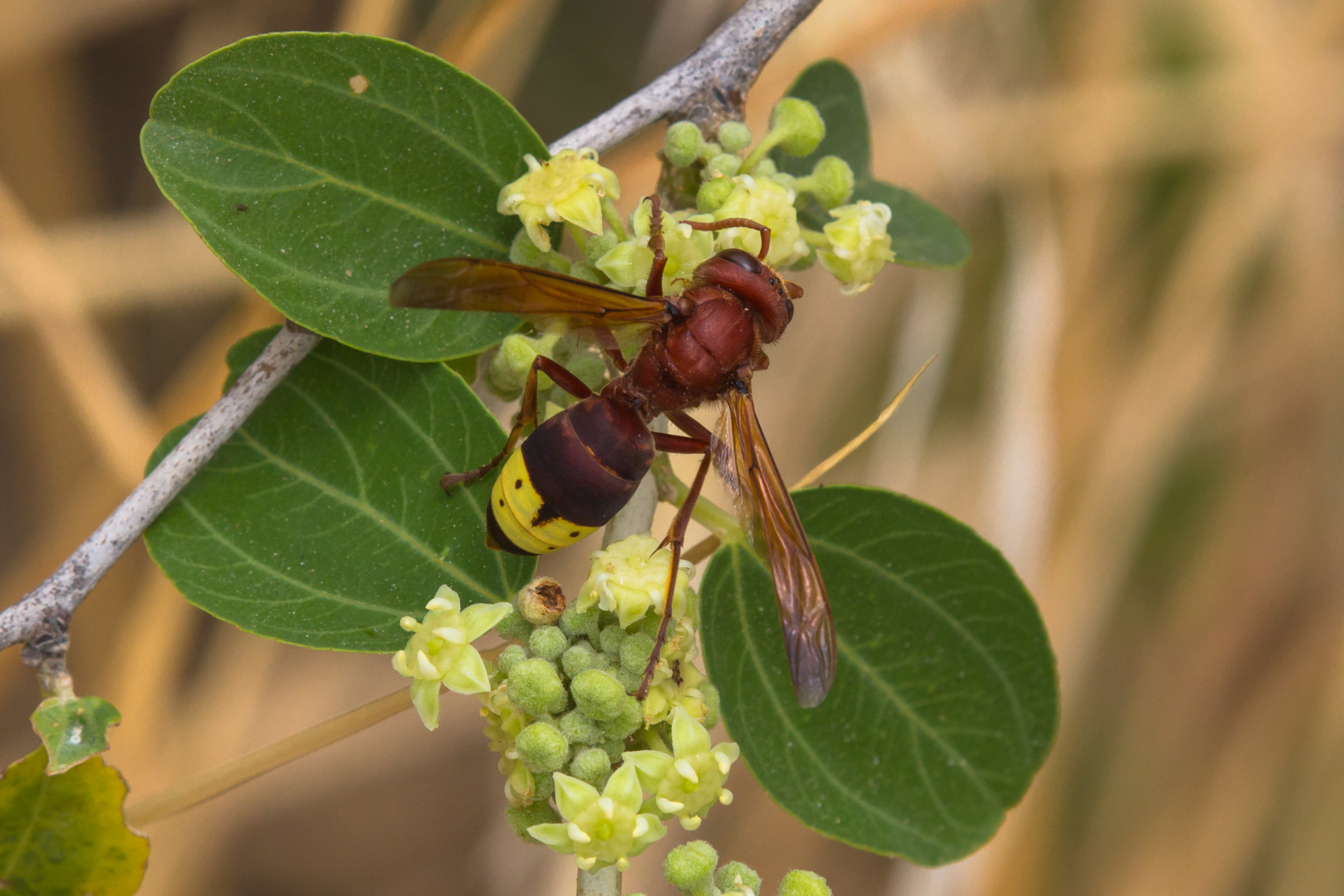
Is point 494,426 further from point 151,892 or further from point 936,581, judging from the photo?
point 151,892

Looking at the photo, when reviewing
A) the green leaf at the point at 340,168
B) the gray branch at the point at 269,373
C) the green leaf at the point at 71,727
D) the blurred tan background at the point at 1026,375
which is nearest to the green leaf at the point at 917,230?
the gray branch at the point at 269,373

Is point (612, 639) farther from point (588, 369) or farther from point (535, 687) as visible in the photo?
point (588, 369)

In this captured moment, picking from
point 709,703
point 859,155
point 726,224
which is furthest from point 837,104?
point 709,703

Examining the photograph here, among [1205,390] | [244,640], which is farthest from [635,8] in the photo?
[244,640]

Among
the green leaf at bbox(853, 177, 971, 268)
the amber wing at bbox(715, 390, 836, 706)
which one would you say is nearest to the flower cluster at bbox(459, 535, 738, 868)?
the amber wing at bbox(715, 390, 836, 706)

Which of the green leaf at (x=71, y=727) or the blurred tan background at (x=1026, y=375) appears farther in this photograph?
the blurred tan background at (x=1026, y=375)

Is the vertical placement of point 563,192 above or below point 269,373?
above

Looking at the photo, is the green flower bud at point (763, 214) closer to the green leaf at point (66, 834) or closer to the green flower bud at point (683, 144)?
the green flower bud at point (683, 144)
